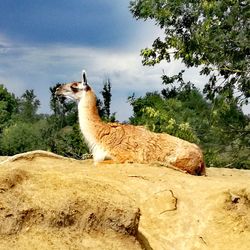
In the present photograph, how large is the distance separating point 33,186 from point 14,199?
0.61 metres

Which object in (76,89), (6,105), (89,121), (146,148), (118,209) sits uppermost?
(76,89)

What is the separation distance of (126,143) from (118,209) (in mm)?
6198

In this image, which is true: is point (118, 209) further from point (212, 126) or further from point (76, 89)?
point (212, 126)

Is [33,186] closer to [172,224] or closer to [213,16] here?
[172,224]

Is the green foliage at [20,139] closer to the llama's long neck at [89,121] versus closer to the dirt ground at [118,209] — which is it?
the llama's long neck at [89,121]

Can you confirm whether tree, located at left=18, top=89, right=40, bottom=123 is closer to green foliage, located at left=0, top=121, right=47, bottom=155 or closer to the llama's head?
green foliage, located at left=0, top=121, right=47, bottom=155

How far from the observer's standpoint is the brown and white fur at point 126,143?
46.1ft

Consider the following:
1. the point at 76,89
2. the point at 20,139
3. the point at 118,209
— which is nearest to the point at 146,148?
the point at 76,89

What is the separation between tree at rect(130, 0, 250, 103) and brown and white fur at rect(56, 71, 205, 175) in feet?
46.3

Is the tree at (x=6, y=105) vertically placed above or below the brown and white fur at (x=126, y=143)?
below

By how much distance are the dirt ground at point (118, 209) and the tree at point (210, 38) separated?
53.5ft

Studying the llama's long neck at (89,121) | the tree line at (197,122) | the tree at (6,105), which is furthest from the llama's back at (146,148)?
the tree at (6,105)

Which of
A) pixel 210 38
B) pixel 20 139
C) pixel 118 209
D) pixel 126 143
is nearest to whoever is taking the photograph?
pixel 118 209

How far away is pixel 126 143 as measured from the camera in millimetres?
14117
